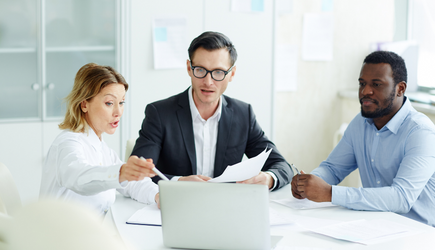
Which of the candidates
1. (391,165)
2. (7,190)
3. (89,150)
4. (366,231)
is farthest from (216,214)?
(391,165)

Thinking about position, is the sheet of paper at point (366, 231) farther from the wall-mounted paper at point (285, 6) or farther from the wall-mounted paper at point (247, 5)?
the wall-mounted paper at point (285, 6)

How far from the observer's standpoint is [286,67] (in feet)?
11.1

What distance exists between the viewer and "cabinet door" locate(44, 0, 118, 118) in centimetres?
267

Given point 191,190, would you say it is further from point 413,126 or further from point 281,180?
point 413,126

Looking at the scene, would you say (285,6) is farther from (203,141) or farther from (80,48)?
(203,141)

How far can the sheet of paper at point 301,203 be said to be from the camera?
4.58 ft

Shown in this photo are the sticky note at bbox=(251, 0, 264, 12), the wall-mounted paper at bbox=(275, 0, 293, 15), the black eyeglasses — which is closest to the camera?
the black eyeglasses

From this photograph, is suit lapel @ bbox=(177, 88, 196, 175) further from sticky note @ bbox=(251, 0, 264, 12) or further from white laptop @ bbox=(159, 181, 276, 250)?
sticky note @ bbox=(251, 0, 264, 12)

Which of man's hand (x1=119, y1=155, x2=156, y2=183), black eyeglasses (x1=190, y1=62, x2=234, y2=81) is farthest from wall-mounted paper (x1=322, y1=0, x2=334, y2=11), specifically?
man's hand (x1=119, y1=155, x2=156, y2=183)

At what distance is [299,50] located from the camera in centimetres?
339

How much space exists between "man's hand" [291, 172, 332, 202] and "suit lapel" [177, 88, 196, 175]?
0.52 metres

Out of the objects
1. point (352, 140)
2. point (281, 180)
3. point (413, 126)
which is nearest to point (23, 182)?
point (281, 180)

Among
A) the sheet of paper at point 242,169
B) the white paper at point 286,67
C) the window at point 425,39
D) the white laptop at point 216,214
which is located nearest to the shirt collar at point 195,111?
the sheet of paper at point 242,169

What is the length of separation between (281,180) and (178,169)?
45 cm
